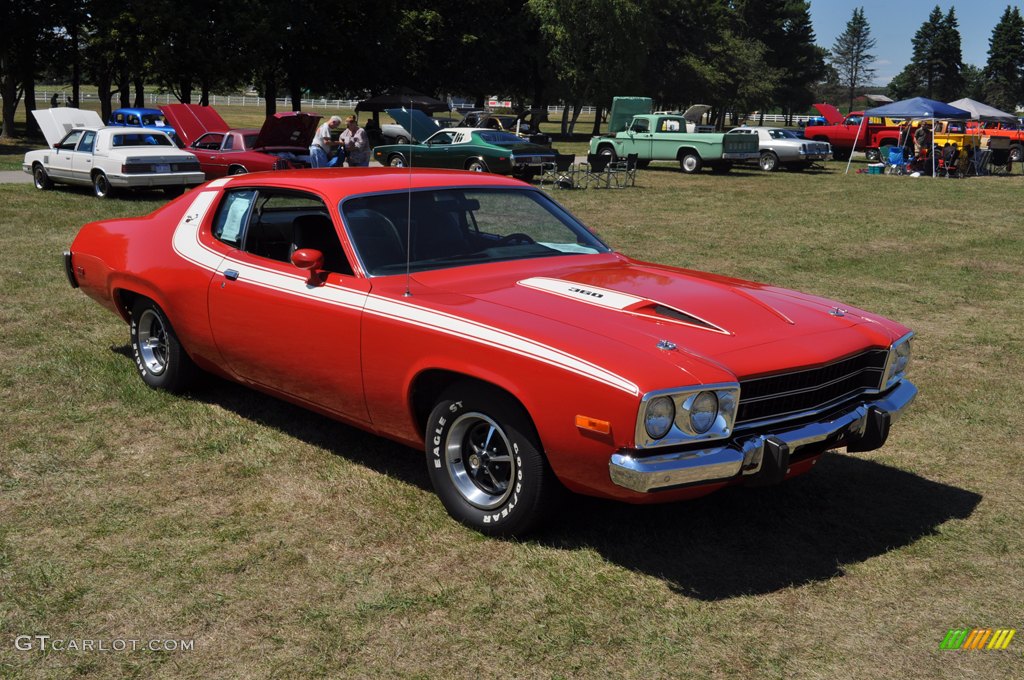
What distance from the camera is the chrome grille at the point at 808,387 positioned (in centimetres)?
403

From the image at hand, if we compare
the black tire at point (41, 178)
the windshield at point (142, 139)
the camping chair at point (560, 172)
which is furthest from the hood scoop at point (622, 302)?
the camping chair at point (560, 172)

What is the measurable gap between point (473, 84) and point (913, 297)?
46037mm

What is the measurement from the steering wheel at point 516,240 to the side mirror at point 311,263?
3.20ft

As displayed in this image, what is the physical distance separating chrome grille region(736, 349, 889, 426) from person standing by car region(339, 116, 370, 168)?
52.0 feet

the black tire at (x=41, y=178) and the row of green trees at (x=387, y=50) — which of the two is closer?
the black tire at (x=41, y=178)

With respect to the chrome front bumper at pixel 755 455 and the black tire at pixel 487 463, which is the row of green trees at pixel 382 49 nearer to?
the black tire at pixel 487 463

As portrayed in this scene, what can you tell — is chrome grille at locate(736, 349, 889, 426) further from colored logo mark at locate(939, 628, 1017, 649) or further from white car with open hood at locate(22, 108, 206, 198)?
white car with open hood at locate(22, 108, 206, 198)

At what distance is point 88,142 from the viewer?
18781 millimetres

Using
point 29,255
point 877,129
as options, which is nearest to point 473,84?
point 877,129

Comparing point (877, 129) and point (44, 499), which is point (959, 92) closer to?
point (877, 129)

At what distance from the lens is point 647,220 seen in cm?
Answer: 1714

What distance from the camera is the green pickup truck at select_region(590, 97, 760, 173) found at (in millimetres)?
28031

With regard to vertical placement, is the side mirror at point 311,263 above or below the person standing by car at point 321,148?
below

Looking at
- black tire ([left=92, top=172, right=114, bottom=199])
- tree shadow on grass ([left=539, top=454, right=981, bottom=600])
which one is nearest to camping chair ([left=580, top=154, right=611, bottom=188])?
black tire ([left=92, top=172, right=114, bottom=199])
